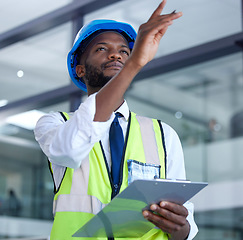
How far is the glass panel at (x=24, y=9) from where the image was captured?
4961mm

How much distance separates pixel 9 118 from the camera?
19.7 ft

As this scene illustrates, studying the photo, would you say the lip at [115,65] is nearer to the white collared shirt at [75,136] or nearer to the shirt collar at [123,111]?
the shirt collar at [123,111]

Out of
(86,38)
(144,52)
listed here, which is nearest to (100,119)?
(144,52)

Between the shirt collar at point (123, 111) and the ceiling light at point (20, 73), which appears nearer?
the shirt collar at point (123, 111)

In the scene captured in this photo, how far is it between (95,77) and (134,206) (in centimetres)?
63

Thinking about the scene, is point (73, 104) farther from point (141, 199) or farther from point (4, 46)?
point (141, 199)

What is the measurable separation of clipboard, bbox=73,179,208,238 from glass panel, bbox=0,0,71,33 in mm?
3803

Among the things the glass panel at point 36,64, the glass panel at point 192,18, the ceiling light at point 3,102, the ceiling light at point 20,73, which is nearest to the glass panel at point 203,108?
the glass panel at point 192,18

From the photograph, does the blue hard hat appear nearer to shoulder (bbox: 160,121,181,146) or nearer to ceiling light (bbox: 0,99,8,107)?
shoulder (bbox: 160,121,181,146)

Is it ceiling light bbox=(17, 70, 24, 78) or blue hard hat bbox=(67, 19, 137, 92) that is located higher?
ceiling light bbox=(17, 70, 24, 78)

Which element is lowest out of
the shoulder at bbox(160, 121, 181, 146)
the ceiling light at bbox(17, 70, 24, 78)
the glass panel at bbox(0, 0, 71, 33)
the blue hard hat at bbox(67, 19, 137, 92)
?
the shoulder at bbox(160, 121, 181, 146)

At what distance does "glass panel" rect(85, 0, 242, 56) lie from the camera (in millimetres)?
4160

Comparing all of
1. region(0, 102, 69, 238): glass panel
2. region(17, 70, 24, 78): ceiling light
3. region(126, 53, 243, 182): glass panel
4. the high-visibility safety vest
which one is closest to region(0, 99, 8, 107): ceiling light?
region(17, 70, 24, 78): ceiling light

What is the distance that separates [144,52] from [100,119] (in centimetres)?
23
